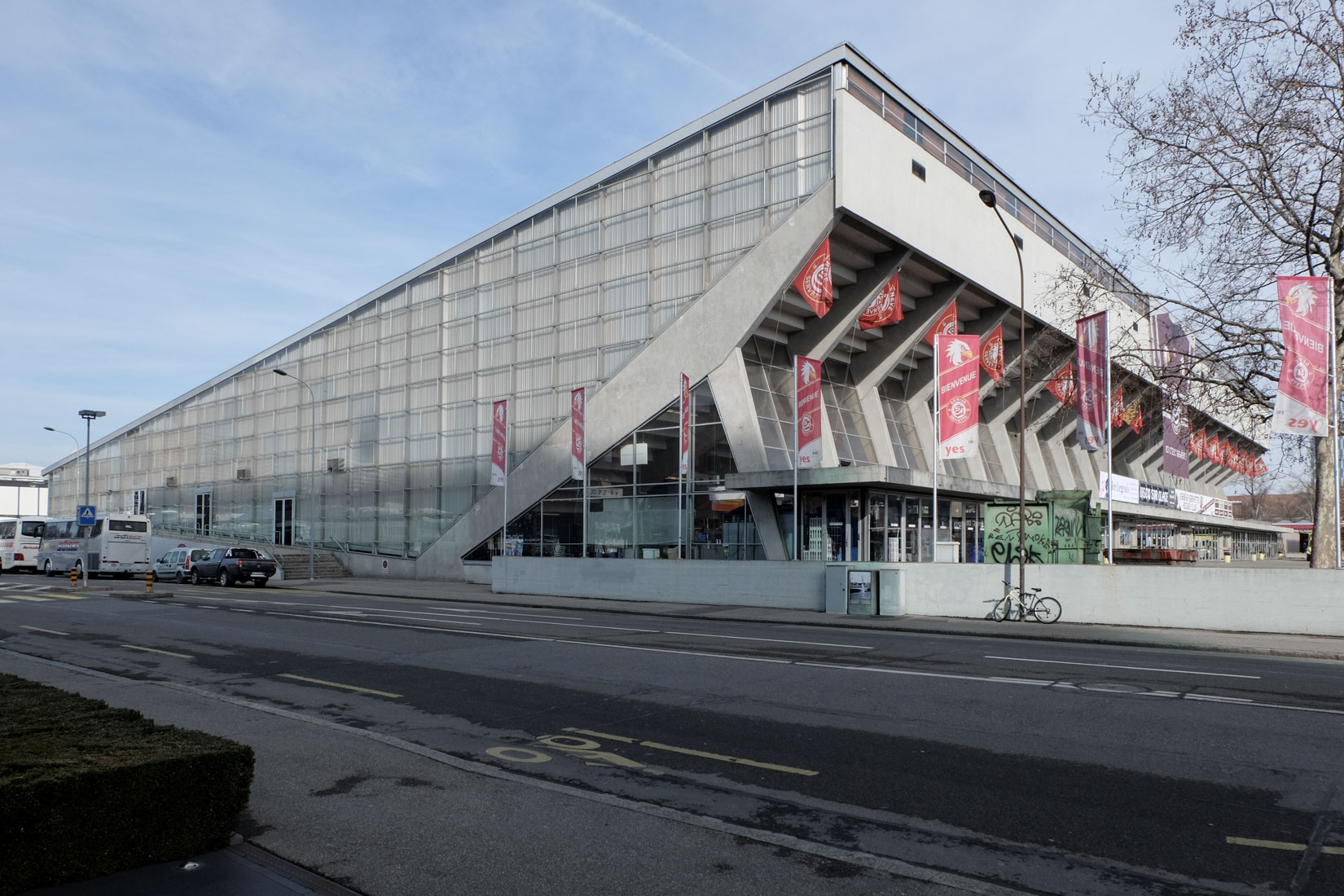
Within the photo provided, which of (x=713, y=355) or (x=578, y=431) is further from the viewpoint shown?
(x=578, y=431)

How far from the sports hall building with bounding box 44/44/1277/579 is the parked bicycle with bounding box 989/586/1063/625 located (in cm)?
319

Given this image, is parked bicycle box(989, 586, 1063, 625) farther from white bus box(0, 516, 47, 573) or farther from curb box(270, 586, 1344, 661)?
white bus box(0, 516, 47, 573)

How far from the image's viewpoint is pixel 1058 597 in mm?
22078

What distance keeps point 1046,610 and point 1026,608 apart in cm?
50

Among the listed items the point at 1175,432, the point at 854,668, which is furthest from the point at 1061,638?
the point at 1175,432

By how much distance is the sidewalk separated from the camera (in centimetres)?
1712

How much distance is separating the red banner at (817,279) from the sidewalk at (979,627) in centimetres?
1122

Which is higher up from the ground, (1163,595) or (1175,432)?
(1175,432)

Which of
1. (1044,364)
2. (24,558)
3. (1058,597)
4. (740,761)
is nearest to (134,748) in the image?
(740,761)

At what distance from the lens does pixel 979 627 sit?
68.2 ft

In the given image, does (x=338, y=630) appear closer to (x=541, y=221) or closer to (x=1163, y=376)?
(x=1163, y=376)

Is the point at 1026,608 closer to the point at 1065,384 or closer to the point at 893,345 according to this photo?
the point at 893,345

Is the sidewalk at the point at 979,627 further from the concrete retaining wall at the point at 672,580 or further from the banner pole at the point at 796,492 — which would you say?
the banner pole at the point at 796,492

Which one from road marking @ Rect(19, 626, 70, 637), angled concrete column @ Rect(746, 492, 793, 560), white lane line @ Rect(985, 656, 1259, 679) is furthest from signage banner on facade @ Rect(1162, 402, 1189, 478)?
road marking @ Rect(19, 626, 70, 637)
